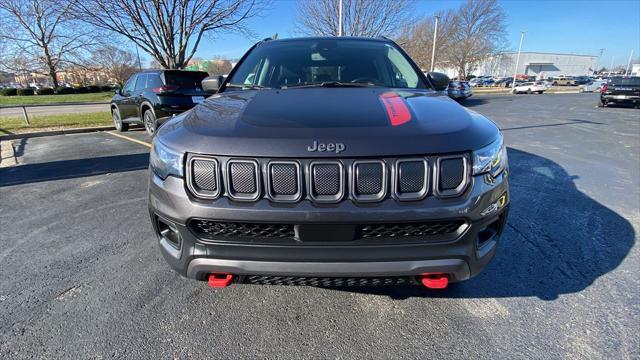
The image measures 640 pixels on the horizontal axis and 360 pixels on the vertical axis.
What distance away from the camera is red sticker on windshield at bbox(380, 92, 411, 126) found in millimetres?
1694

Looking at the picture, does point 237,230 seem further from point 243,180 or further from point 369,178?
point 369,178

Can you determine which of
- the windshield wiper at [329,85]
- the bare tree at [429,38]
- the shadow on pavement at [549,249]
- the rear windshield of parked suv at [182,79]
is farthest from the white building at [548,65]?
the windshield wiper at [329,85]

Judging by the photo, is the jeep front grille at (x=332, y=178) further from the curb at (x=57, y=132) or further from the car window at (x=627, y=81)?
the car window at (x=627, y=81)

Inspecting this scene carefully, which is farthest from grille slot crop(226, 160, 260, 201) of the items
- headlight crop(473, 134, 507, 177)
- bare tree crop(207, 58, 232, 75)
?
bare tree crop(207, 58, 232, 75)

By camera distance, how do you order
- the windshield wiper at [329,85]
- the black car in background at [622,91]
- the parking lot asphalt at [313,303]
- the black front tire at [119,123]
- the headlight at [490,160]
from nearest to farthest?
the headlight at [490,160], the parking lot asphalt at [313,303], the windshield wiper at [329,85], the black front tire at [119,123], the black car in background at [622,91]

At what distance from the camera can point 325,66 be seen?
9.55ft

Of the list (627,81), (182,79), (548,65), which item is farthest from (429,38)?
(548,65)

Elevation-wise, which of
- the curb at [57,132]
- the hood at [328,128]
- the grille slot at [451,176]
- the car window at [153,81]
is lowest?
the curb at [57,132]

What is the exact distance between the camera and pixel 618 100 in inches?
679

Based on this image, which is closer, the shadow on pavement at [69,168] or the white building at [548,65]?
the shadow on pavement at [69,168]

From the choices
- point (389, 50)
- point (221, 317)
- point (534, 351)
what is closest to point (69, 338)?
point (221, 317)

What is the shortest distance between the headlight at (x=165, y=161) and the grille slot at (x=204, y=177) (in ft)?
0.24

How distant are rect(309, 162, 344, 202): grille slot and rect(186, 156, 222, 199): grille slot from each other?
1.46ft

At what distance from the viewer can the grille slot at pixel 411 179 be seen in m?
1.51
